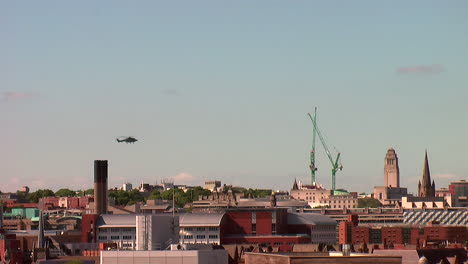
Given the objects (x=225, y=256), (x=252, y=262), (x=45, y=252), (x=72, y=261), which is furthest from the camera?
(x=45, y=252)

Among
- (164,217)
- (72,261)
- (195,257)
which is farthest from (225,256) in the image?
(72,261)

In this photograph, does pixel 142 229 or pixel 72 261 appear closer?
pixel 142 229

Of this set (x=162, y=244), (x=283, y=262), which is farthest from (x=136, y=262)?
(x=283, y=262)

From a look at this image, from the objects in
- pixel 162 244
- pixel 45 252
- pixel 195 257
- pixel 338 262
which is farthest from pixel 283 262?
pixel 45 252

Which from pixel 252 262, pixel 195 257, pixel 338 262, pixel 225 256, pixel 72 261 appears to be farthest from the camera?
pixel 72 261

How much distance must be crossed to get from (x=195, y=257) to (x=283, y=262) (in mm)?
35791

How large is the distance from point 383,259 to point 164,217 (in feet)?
215

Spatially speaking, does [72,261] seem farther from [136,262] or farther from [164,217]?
[136,262]

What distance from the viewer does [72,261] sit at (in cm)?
16662

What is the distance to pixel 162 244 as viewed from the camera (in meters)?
146

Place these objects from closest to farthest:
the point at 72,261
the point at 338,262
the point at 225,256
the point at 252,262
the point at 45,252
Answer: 1. the point at 338,262
2. the point at 252,262
3. the point at 225,256
4. the point at 72,261
5. the point at 45,252

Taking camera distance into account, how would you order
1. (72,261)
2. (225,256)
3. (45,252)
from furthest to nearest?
(45,252) < (72,261) < (225,256)

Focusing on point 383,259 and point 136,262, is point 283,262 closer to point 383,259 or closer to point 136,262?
point 383,259

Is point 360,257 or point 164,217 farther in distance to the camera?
point 164,217
